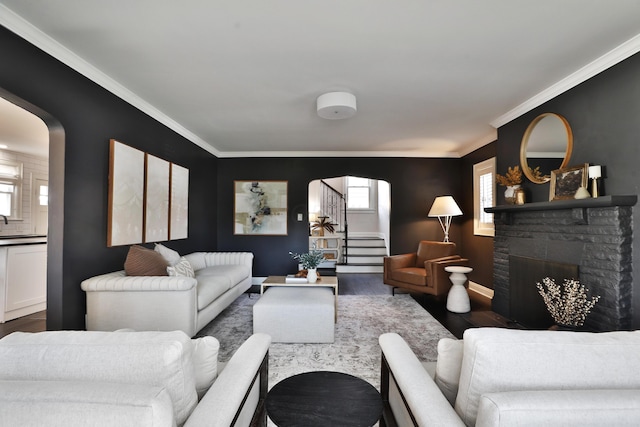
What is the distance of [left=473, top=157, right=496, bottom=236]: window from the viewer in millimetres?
→ 5137

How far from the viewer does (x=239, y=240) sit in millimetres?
6293

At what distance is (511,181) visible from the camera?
3.90 m

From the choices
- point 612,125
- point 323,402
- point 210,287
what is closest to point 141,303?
point 210,287

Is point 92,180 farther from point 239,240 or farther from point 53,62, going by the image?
point 239,240

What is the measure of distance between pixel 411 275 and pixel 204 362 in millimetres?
4118

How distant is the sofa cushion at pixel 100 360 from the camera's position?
94cm

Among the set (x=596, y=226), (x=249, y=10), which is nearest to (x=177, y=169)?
(x=249, y=10)

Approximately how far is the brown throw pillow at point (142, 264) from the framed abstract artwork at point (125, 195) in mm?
277

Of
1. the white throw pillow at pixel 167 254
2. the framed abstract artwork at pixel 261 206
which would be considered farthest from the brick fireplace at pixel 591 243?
the white throw pillow at pixel 167 254

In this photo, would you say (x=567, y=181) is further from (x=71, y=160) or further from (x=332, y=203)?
(x=332, y=203)

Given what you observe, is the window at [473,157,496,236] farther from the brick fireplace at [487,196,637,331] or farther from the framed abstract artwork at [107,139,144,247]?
the framed abstract artwork at [107,139,144,247]

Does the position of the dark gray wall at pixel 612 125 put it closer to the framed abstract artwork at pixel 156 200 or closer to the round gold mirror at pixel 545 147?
the round gold mirror at pixel 545 147

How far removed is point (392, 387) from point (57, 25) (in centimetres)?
315

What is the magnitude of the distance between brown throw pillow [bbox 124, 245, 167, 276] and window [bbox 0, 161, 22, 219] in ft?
15.6
